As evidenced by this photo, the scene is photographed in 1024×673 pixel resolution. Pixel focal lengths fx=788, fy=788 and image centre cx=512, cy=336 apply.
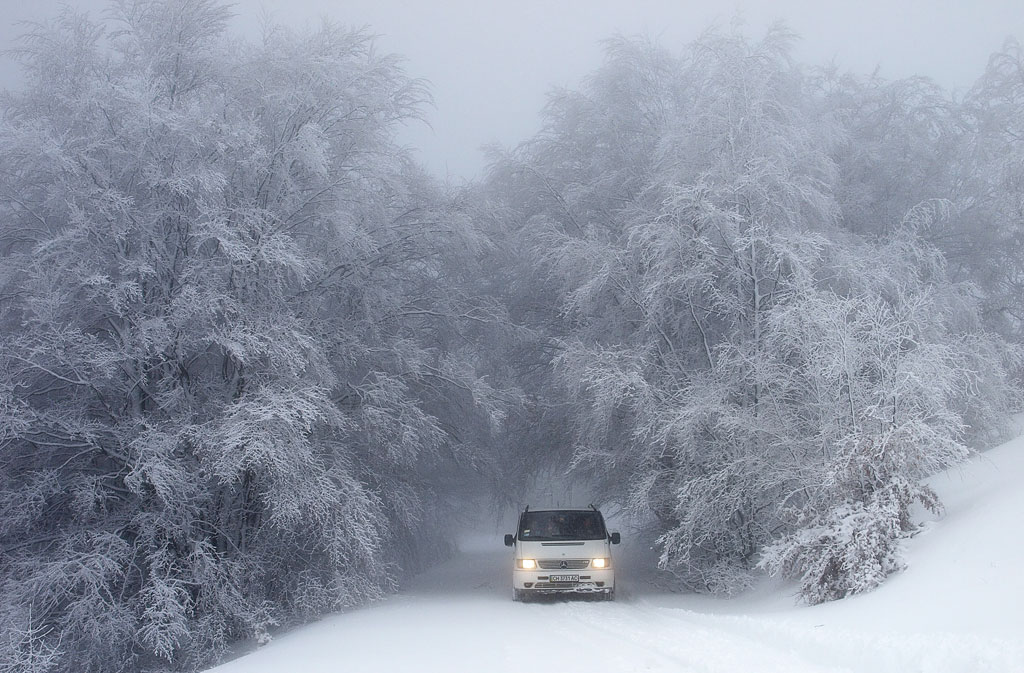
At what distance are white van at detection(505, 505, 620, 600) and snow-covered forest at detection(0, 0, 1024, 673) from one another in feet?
3.43

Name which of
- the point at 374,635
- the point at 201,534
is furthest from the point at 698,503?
the point at 201,534

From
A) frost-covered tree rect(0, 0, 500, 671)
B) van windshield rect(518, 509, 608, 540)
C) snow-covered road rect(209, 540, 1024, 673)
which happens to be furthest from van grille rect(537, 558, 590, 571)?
frost-covered tree rect(0, 0, 500, 671)

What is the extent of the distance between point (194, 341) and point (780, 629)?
9535 millimetres

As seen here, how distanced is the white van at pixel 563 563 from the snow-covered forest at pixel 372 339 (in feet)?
3.43

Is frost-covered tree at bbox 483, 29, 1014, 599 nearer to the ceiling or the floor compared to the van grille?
nearer to the ceiling

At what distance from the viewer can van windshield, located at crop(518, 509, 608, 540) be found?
14.7 m

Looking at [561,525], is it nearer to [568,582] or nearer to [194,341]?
[568,582]

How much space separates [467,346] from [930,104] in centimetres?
1289

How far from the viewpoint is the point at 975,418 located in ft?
45.9

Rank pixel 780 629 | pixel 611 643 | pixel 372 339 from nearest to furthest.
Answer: pixel 780 629, pixel 611 643, pixel 372 339

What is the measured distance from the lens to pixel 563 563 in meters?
13.8

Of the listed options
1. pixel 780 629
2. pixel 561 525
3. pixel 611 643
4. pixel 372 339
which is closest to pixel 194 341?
pixel 372 339

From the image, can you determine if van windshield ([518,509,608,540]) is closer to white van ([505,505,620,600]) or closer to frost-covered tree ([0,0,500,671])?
white van ([505,505,620,600])

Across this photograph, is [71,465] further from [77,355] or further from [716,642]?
[716,642]
